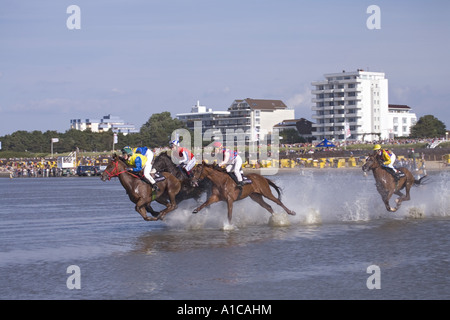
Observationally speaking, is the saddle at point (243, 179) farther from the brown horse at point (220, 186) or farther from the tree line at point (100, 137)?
the tree line at point (100, 137)

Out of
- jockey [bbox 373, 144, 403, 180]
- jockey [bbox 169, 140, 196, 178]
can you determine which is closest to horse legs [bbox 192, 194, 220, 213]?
jockey [bbox 169, 140, 196, 178]

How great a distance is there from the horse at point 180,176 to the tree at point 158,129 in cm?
11202

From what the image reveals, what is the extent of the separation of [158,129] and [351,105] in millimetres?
47039

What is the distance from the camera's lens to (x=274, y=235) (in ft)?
61.8

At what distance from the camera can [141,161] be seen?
816 inches

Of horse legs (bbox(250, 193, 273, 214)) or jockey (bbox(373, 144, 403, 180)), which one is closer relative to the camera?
horse legs (bbox(250, 193, 273, 214))

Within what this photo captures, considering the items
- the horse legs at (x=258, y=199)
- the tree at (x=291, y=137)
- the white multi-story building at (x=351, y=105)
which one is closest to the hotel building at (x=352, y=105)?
the white multi-story building at (x=351, y=105)

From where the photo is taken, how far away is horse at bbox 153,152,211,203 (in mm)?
21141

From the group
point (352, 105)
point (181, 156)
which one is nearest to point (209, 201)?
point (181, 156)

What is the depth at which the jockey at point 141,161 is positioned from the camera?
20.2 meters

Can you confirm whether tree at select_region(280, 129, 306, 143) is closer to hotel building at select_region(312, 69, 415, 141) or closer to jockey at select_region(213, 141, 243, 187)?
hotel building at select_region(312, 69, 415, 141)

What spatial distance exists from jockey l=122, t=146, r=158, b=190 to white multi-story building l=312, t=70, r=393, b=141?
13605 centimetres
